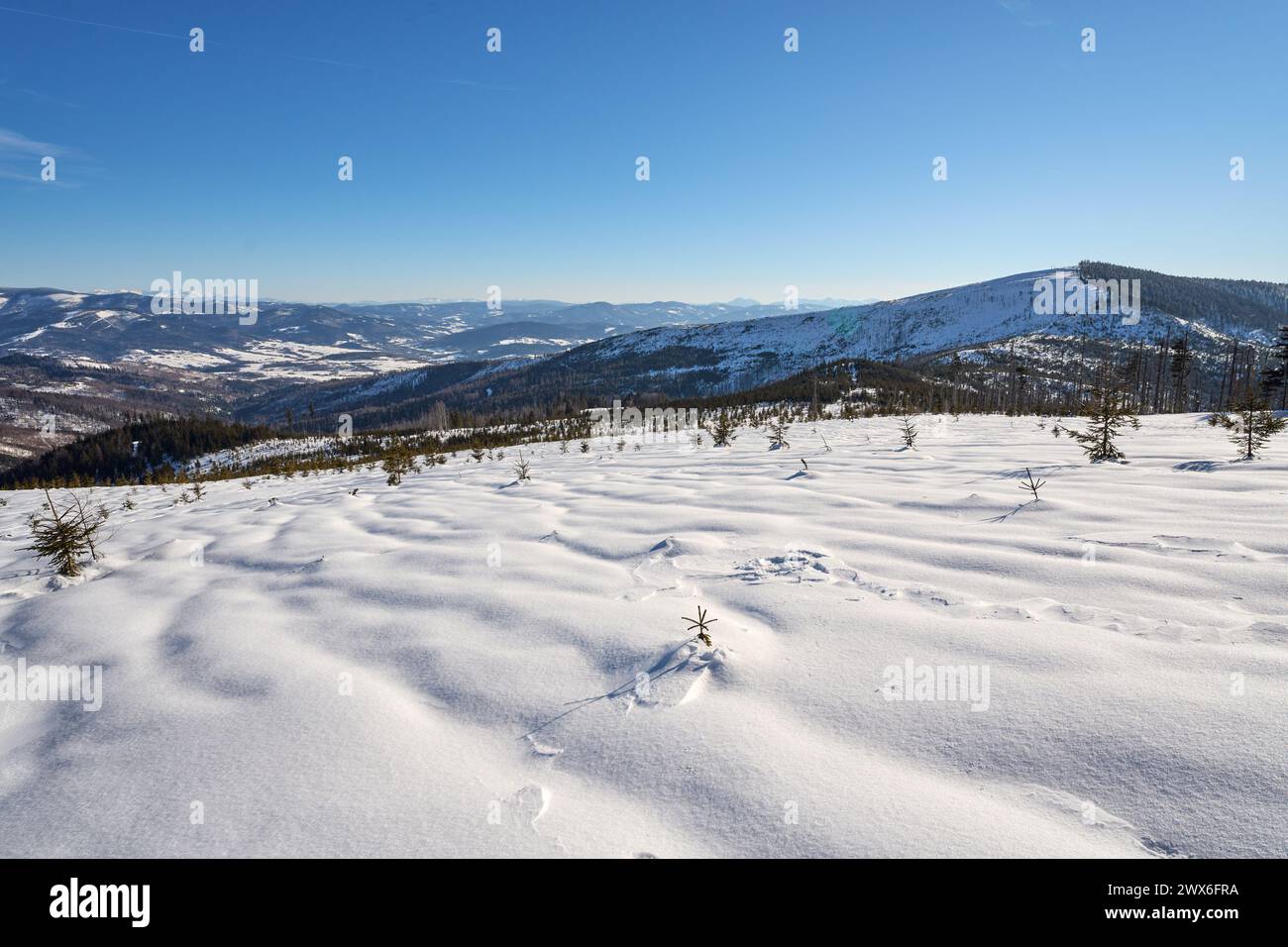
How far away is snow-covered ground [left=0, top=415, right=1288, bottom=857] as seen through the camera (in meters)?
1.73

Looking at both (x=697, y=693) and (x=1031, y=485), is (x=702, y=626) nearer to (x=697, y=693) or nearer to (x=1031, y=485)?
(x=697, y=693)

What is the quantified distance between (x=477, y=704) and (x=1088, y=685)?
102 inches

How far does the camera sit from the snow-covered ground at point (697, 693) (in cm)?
173

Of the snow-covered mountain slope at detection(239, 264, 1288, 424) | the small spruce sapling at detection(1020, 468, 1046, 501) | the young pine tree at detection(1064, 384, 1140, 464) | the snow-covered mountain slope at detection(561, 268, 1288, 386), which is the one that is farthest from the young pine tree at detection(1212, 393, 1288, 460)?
the snow-covered mountain slope at detection(561, 268, 1288, 386)

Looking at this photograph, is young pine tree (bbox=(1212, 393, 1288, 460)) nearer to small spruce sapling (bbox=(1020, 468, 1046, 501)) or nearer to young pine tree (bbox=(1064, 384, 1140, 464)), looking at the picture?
young pine tree (bbox=(1064, 384, 1140, 464))

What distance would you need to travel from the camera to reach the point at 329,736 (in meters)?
2.33

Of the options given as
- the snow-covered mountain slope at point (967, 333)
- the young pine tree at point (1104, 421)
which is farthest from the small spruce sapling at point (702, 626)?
the snow-covered mountain slope at point (967, 333)

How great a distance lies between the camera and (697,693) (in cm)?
244

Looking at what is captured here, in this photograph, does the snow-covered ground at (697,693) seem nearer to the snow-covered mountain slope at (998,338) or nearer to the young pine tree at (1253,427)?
the young pine tree at (1253,427)

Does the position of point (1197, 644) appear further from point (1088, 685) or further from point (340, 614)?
point (340, 614)

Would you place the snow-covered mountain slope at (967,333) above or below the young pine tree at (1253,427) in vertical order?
above

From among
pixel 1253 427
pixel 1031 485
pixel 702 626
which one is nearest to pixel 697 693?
pixel 702 626

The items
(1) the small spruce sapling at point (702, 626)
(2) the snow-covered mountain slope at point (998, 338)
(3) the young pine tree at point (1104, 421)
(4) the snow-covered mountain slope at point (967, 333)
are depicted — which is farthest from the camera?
(4) the snow-covered mountain slope at point (967, 333)
